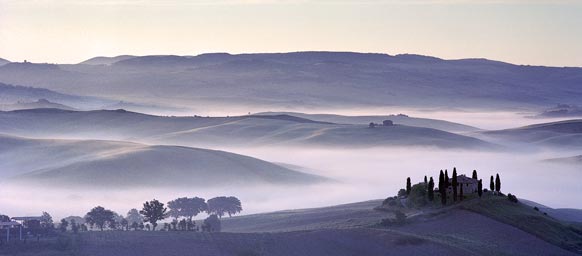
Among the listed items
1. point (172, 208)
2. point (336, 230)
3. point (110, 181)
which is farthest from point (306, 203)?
point (336, 230)

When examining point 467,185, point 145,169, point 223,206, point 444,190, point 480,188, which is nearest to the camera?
point 444,190

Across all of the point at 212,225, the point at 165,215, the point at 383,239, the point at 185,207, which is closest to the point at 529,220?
the point at 383,239

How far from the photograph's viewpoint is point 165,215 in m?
106

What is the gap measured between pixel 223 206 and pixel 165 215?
13.9m

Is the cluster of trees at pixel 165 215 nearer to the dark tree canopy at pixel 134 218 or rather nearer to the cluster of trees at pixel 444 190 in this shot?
the dark tree canopy at pixel 134 218

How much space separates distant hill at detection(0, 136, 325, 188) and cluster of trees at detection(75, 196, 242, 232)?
128 feet

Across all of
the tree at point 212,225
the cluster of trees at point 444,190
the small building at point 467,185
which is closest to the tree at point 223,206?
the tree at point 212,225

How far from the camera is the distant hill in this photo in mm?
160125

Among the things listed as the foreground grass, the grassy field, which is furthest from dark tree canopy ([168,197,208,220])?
the foreground grass

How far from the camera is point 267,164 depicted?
6983 inches

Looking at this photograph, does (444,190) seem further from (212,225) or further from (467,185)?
(212,225)

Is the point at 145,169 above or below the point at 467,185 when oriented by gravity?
above

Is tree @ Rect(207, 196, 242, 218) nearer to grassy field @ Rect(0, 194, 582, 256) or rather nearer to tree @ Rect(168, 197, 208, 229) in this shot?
tree @ Rect(168, 197, 208, 229)

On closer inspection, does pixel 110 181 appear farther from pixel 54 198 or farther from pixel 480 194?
pixel 480 194
